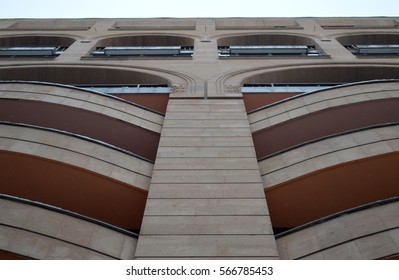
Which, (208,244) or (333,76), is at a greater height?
(333,76)

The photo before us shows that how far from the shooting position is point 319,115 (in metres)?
13.3

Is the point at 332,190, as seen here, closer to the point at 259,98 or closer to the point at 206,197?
the point at 206,197

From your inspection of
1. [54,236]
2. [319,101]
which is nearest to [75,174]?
[54,236]

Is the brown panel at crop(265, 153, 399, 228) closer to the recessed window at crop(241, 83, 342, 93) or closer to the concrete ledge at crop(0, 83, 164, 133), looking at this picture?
the concrete ledge at crop(0, 83, 164, 133)

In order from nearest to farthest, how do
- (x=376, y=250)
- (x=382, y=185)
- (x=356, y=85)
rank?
1. (x=376, y=250)
2. (x=382, y=185)
3. (x=356, y=85)

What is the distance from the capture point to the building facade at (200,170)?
7914 millimetres

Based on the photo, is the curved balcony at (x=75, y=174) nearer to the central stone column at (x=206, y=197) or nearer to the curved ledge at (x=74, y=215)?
the central stone column at (x=206, y=197)

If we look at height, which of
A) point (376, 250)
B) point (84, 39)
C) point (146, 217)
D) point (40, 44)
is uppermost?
point (40, 44)

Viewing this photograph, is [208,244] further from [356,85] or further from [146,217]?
[356,85]

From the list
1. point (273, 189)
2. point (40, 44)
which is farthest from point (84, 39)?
point (273, 189)

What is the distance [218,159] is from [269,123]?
3.22 metres

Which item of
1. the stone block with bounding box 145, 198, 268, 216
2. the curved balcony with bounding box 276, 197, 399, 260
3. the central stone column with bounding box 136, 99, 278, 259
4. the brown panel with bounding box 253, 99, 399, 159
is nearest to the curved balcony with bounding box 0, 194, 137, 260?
the central stone column with bounding box 136, 99, 278, 259

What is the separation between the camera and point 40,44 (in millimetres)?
30562

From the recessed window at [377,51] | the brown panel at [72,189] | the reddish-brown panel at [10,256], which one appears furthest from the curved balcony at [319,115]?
the recessed window at [377,51]
